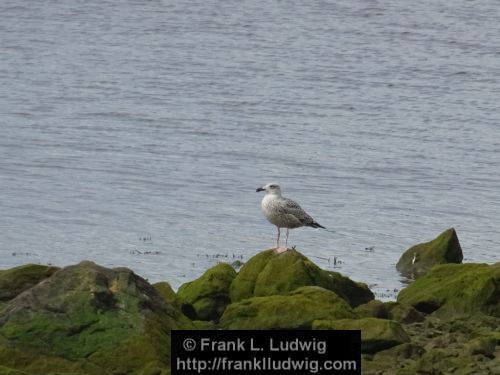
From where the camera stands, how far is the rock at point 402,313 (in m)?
22.2

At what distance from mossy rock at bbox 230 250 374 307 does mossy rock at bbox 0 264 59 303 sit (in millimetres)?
2915

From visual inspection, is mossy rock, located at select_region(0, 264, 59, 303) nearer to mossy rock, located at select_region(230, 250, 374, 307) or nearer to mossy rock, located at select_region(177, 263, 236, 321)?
mossy rock, located at select_region(177, 263, 236, 321)

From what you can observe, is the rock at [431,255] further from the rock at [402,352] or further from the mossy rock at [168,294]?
the rock at [402,352]

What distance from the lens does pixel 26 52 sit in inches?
2557

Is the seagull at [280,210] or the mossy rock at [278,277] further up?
the seagull at [280,210]

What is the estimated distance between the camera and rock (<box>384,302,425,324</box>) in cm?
2222

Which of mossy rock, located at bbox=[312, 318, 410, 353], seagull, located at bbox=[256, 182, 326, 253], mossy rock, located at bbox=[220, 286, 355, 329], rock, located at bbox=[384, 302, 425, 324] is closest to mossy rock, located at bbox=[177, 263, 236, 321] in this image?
mossy rock, located at bbox=[220, 286, 355, 329]

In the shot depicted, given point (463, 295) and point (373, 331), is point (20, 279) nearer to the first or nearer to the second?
point (373, 331)

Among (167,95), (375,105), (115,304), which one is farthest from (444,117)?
(115,304)

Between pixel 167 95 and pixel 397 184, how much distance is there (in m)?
17.5

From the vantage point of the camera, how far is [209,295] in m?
22.7

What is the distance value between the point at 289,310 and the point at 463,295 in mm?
3387

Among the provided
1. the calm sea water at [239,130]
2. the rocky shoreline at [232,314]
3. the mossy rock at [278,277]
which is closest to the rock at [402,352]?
the rocky shoreline at [232,314]

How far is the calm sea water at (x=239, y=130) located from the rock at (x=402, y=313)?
425 cm
